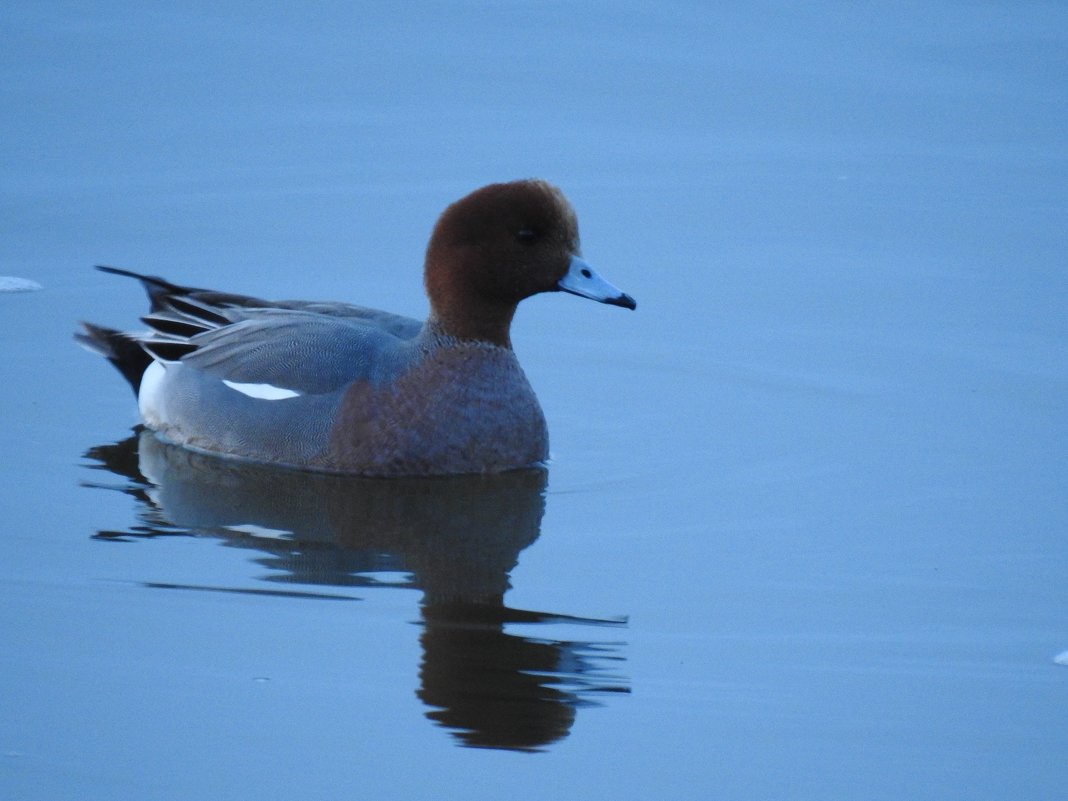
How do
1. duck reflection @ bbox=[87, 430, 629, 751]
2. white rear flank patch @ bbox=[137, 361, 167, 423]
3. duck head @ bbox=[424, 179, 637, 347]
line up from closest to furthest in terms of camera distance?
1. duck reflection @ bbox=[87, 430, 629, 751]
2. duck head @ bbox=[424, 179, 637, 347]
3. white rear flank patch @ bbox=[137, 361, 167, 423]

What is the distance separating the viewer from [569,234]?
7812 millimetres

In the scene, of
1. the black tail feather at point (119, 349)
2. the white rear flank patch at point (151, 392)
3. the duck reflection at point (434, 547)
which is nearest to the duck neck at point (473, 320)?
the duck reflection at point (434, 547)

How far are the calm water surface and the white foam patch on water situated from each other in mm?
123

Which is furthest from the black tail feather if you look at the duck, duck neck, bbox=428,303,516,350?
duck neck, bbox=428,303,516,350

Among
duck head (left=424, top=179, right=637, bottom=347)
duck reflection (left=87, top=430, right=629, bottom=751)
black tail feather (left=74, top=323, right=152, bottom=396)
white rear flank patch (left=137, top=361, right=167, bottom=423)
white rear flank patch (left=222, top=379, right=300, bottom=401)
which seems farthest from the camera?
black tail feather (left=74, top=323, right=152, bottom=396)

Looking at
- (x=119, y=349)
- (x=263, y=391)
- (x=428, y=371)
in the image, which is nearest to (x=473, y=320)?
(x=428, y=371)

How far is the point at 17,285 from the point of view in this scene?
977cm

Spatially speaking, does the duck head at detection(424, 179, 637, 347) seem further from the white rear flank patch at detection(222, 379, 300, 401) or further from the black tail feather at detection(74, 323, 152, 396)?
the black tail feather at detection(74, 323, 152, 396)

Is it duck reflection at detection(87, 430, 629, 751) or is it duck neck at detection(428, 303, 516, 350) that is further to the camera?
duck neck at detection(428, 303, 516, 350)

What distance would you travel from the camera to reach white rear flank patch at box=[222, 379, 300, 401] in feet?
26.0

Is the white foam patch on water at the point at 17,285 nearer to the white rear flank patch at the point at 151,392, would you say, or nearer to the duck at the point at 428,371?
the white rear flank patch at the point at 151,392

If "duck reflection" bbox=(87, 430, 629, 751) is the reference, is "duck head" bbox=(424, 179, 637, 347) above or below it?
above

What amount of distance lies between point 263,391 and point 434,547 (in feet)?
4.74

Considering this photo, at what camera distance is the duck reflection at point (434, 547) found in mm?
5586
